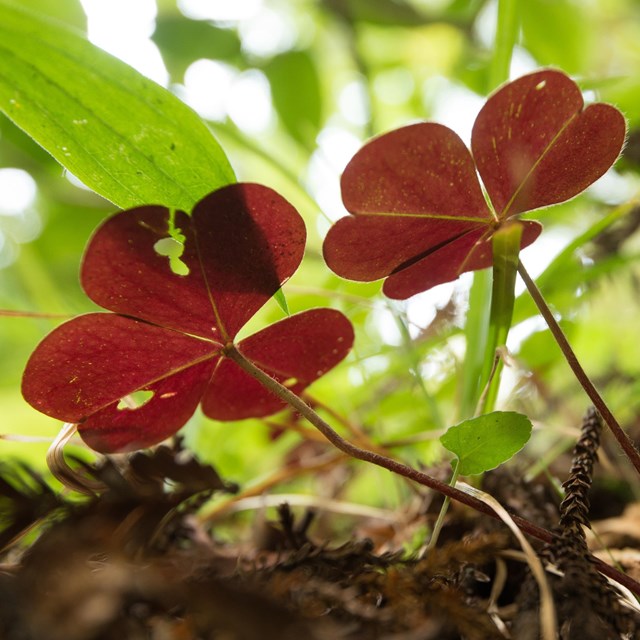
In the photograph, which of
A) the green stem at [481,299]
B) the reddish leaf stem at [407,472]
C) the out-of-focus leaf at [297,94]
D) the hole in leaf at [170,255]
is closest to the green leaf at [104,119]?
the hole in leaf at [170,255]

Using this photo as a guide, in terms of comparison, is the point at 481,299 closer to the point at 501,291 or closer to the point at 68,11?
the point at 501,291

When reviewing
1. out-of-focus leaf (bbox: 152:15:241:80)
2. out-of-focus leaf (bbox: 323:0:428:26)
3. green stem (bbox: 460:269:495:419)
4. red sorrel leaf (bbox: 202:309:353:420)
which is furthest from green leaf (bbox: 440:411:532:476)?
out-of-focus leaf (bbox: 323:0:428:26)

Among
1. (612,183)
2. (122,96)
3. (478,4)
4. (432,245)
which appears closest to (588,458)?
(432,245)

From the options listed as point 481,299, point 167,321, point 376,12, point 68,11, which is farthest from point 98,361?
point 376,12

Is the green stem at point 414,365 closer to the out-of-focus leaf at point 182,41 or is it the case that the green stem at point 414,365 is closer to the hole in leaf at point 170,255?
the hole in leaf at point 170,255

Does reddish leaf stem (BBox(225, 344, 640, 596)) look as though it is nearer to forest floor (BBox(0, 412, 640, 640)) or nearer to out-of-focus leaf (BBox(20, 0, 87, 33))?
forest floor (BBox(0, 412, 640, 640))

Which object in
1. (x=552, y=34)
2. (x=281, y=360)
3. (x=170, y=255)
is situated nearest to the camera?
(x=281, y=360)

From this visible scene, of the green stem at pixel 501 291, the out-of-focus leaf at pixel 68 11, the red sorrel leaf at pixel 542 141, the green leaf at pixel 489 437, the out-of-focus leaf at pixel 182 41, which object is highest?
the out-of-focus leaf at pixel 182 41
